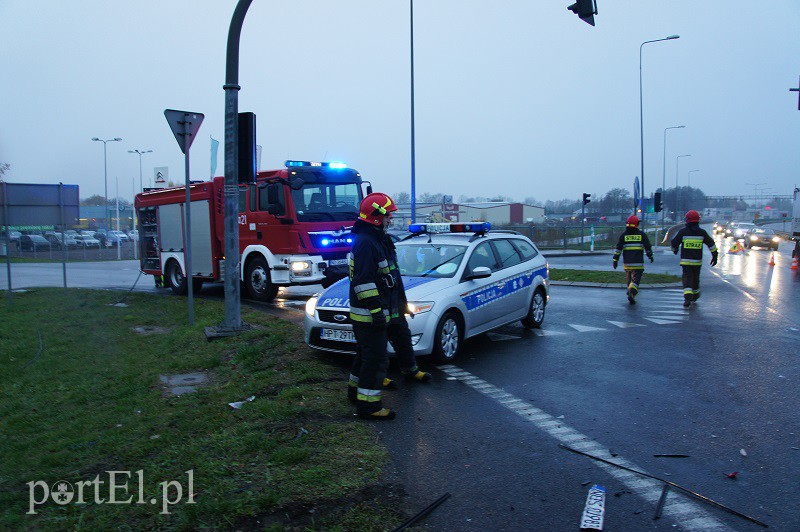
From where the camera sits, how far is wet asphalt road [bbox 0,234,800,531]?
368cm

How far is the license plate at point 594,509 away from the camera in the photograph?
3438mm

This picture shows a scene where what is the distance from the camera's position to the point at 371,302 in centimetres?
522

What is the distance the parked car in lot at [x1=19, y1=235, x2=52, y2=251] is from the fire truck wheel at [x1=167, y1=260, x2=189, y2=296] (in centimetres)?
3805

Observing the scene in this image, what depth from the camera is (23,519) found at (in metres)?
3.61

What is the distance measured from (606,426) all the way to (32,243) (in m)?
52.7

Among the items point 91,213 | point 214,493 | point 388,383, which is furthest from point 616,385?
point 91,213

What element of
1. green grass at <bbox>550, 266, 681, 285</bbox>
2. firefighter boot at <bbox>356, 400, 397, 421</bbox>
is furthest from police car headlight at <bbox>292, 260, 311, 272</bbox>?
green grass at <bbox>550, 266, 681, 285</bbox>

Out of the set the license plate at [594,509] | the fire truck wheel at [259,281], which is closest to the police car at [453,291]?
the license plate at [594,509]

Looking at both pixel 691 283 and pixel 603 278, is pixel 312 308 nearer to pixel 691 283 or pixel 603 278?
pixel 691 283

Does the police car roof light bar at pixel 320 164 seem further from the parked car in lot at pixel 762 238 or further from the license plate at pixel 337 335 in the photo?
the parked car in lot at pixel 762 238

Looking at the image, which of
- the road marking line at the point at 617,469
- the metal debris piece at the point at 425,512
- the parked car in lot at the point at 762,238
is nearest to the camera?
the metal debris piece at the point at 425,512

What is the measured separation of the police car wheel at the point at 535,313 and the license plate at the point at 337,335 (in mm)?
3560

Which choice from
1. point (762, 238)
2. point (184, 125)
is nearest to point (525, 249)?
point (184, 125)

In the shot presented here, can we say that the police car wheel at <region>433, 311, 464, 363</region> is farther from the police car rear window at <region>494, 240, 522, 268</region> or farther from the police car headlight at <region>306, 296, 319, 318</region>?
the police car rear window at <region>494, 240, 522, 268</region>
